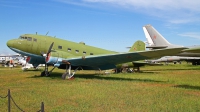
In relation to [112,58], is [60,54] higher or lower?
higher

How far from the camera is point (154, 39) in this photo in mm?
39531

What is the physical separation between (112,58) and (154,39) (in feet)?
77.4

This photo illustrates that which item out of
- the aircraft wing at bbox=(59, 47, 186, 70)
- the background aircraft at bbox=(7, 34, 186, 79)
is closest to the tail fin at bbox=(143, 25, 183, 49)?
the aircraft wing at bbox=(59, 47, 186, 70)

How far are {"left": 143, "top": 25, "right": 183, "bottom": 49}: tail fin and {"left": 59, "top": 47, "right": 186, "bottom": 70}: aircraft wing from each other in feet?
64.7

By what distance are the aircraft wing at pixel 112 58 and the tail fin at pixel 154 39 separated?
19.7 m

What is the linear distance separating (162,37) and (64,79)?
85.4 feet

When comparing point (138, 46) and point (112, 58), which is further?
point (138, 46)

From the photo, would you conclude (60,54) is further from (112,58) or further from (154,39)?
(154,39)

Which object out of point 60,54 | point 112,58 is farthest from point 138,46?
point 60,54

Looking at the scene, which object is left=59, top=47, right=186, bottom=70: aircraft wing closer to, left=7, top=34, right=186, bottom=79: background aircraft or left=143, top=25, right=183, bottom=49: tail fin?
left=7, top=34, right=186, bottom=79: background aircraft

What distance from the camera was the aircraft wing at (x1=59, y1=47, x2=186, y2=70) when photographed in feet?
51.8

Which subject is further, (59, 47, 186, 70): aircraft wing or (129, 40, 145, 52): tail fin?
(129, 40, 145, 52): tail fin

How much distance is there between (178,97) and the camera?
404 inches

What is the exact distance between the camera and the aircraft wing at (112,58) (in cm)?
1579
